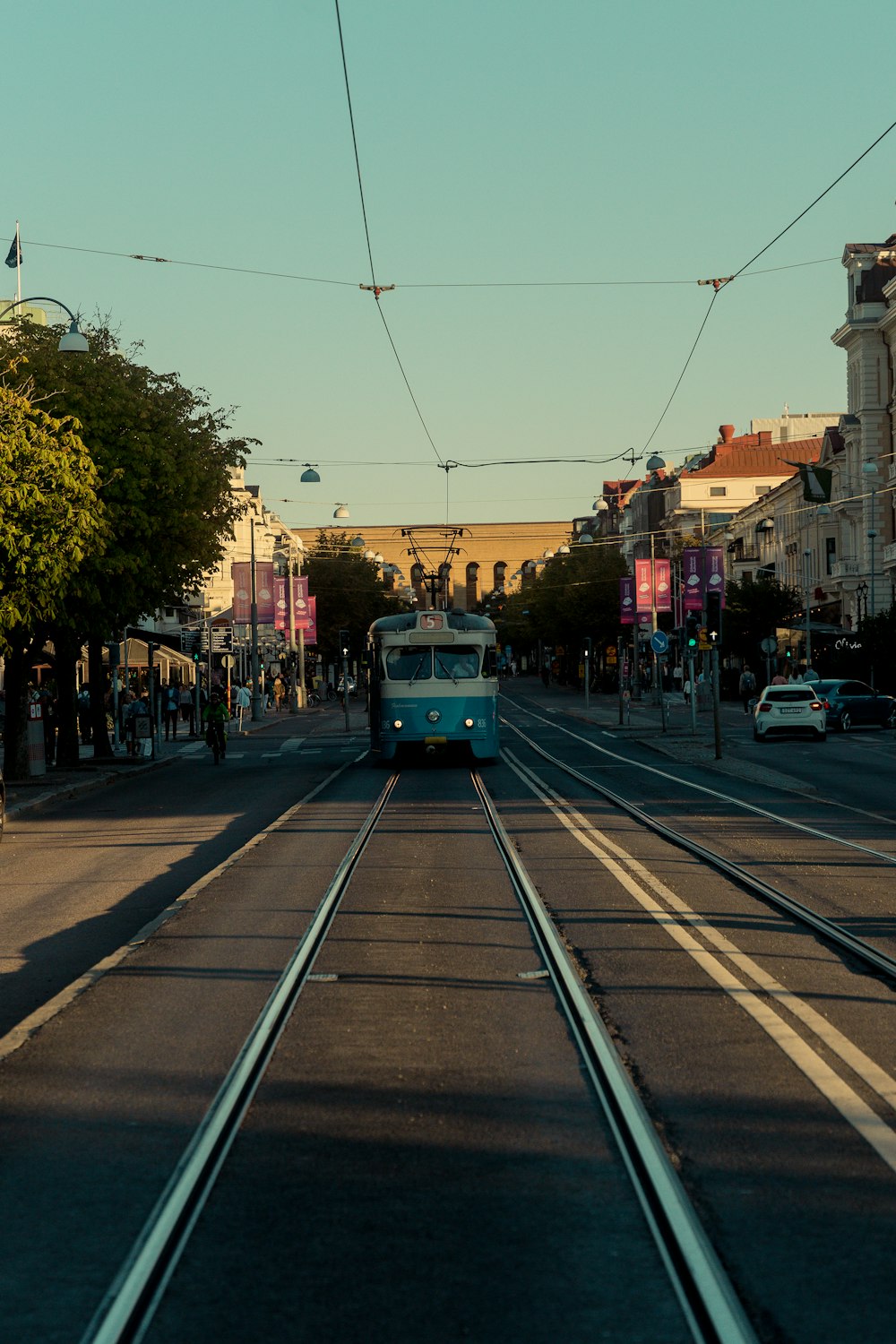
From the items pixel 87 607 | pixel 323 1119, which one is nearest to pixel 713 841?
pixel 323 1119

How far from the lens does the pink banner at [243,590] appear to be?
215 ft

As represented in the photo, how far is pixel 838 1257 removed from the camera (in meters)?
4.82

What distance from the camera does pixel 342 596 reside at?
360ft

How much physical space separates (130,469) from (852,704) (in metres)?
24.8

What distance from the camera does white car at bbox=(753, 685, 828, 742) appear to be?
143ft

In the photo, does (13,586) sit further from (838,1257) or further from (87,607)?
(838,1257)

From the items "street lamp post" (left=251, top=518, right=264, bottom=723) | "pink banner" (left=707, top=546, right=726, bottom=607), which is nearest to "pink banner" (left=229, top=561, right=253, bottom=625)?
"street lamp post" (left=251, top=518, right=264, bottom=723)

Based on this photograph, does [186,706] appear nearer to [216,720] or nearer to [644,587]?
[644,587]

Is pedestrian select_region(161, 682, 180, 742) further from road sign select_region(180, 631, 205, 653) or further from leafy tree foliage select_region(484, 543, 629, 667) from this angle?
leafy tree foliage select_region(484, 543, 629, 667)

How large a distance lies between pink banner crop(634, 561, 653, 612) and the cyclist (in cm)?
2732

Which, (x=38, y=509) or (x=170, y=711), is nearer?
(x=38, y=509)

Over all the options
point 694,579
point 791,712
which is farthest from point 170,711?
point 791,712

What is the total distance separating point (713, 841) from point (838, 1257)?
1326 centimetres

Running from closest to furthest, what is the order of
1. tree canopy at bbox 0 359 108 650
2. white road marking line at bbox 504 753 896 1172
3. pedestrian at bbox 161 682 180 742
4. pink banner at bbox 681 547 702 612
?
white road marking line at bbox 504 753 896 1172 < tree canopy at bbox 0 359 108 650 < pink banner at bbox 681 547 702 612 < pedestrian at bbox 161 682 180 742
